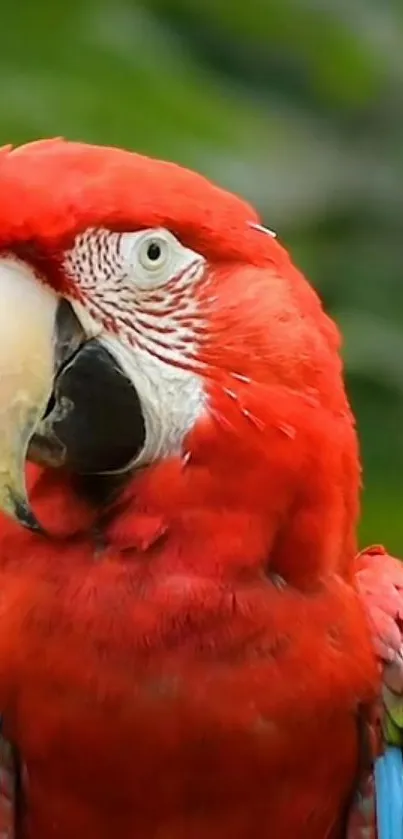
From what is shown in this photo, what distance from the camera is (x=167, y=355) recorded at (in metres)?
1.24

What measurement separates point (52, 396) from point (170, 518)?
0.41 ft

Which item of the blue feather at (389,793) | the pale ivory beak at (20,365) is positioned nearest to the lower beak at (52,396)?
the pale ivory beak at (20,365)

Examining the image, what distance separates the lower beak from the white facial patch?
1cm

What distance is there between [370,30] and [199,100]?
0.26m

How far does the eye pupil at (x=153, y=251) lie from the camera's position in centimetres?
121

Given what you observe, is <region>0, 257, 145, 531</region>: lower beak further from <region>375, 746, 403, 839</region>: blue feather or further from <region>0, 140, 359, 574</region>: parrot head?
<region>375, 746, 403, 839</region>: blue feather

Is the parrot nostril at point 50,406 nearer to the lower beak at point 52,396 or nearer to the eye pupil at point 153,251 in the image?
the lower beak at point 52,396

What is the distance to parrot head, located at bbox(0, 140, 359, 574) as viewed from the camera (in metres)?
1.17

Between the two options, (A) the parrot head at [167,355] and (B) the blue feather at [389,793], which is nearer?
(A) the parrot head at [167,355]

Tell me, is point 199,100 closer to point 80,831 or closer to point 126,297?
point 126,297

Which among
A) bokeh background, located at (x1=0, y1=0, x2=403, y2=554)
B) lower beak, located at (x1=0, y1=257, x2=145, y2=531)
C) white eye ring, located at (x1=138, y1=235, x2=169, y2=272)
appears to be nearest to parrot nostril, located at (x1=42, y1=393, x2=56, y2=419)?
lower beak, located at (x1=0, y1=257, x2=145, y2=531)

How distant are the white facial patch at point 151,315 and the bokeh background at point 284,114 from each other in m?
0.30

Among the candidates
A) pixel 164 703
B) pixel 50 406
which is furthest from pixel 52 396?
pixel 164 703

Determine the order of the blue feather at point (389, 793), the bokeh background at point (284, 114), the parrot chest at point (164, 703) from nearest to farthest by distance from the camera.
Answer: the parrot chest at point (164, 703) → the blue feather at point (389, 793) → the bokeh background at point (284, 114)
